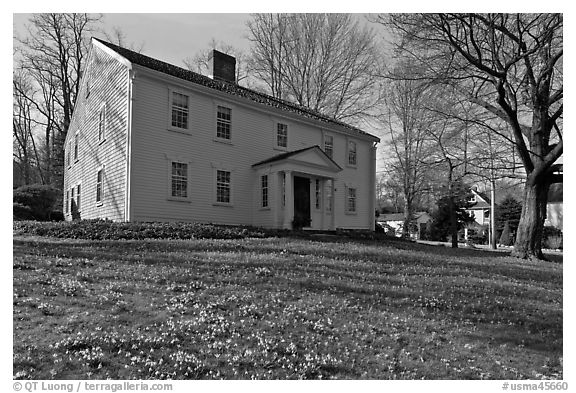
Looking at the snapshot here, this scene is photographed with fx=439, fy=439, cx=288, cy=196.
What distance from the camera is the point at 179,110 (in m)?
19.5

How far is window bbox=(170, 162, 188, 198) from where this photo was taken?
19.1 metres

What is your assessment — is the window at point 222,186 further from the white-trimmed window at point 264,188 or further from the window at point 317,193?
the window at point 317,193

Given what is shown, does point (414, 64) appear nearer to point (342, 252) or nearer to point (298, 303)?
point (342, 252)

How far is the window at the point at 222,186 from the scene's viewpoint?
20.8m

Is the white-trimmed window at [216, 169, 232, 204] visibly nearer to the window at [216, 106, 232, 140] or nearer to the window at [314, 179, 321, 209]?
the window at [216, 106, 232, 140]

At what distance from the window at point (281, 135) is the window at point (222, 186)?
→ 419 cm

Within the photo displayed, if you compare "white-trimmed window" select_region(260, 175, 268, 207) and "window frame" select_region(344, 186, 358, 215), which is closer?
"white-trimmed window" select_region(260, 175, 268, 207)

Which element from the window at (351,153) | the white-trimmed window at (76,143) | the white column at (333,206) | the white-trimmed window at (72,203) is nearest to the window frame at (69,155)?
the white-trimmed window at (76,143)

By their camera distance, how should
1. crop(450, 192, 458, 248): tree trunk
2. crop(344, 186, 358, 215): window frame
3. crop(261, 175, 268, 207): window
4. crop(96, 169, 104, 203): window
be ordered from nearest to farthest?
crop(96, 169, 104, 203): window, crop(261, 175, 268, 207): window, crop(344, 186, 358, 215): window frame, crop(450, 192, 458, 248): tree trunk

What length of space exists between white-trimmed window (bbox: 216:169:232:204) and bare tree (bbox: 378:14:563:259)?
970 centimetres

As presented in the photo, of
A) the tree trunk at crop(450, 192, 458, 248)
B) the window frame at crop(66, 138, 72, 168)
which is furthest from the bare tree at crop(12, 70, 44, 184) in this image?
the tree trunk at crop(450, 192, 458, 248)

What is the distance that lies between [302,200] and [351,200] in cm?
565

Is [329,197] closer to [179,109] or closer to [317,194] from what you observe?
[317,194]
